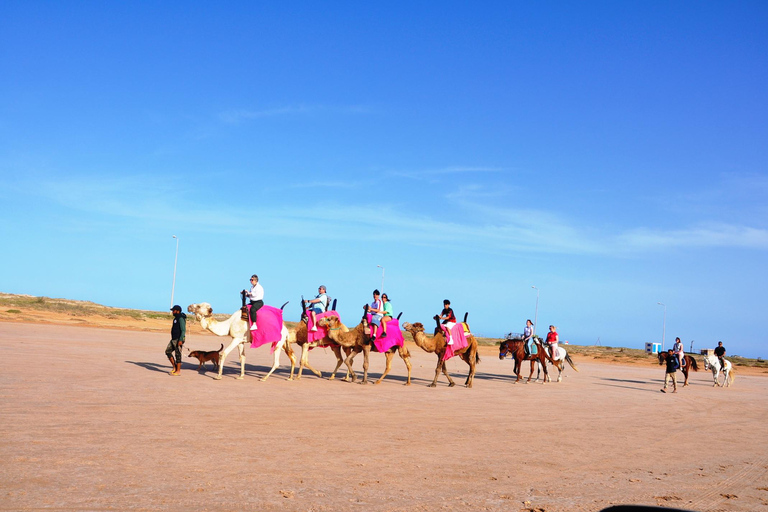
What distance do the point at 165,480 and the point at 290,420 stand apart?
5.24m

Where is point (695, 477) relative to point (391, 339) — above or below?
below

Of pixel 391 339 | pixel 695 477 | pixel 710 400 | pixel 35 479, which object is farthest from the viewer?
pixel 710 400

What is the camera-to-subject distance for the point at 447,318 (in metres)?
22.5

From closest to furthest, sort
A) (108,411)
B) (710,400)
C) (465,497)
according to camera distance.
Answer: (465,497) < (108,411) < (710,400)

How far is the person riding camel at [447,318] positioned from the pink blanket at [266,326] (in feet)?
18.0

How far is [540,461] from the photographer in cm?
1076

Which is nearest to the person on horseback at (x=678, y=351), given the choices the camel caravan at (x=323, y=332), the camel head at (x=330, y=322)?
the camel caravan at (x=323, y=332)

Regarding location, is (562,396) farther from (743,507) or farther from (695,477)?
(743,507)

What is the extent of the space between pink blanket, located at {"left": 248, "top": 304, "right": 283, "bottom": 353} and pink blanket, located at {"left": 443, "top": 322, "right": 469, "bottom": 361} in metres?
5.69

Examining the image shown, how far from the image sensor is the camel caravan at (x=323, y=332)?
64.0 feet

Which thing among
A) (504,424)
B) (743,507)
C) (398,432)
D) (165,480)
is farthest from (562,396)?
(165,480)

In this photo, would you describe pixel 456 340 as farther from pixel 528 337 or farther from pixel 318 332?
pixel 528 337

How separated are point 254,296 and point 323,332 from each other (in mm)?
2868

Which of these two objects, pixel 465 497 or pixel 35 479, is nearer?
pixel 35 479
